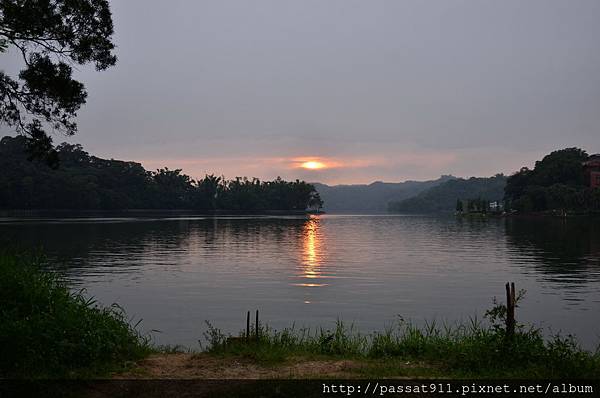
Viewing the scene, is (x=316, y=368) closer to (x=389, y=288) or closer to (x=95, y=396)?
(x=95, y=396)

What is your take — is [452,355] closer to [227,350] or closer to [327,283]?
[227,350]

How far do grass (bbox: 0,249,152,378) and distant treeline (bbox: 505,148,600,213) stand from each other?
161455 millimetres

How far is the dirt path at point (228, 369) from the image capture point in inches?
412

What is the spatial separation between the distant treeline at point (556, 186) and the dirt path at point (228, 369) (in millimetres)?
160003

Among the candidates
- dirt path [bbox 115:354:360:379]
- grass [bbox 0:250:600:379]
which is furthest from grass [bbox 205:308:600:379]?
dirt path [bbox 115:354:360:379]

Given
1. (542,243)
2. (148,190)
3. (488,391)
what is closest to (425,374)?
(488,391)

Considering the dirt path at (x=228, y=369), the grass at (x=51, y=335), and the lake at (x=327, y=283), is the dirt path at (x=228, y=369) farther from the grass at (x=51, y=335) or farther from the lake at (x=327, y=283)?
the lake at (x=327, y=283)

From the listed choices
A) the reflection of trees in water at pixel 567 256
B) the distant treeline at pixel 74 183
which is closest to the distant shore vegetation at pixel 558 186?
the reflection of trees in water at pixel 567 256

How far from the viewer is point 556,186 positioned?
6314 inches

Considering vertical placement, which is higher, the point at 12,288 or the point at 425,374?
the point at 12,288

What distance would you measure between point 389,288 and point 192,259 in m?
22.2

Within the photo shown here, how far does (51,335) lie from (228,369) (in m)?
3.86

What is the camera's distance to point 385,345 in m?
13.2

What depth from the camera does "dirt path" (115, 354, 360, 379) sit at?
10.5m
